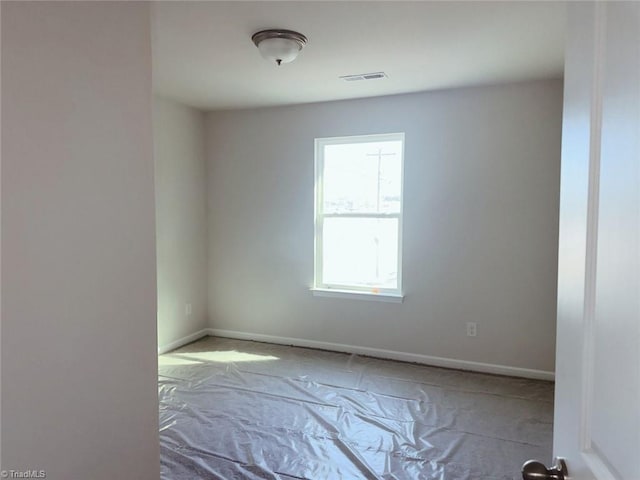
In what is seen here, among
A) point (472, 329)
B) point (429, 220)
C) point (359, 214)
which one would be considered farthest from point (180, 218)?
point (472, 329)

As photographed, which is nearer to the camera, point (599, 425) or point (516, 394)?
point (599, 425)

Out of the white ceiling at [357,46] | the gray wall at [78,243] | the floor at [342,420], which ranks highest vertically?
the white ceiling at [357,46]

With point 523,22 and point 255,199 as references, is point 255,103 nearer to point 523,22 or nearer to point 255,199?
point 255,199

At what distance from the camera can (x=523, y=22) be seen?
7.69 feet

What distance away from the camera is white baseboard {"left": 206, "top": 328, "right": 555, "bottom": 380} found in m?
3.63

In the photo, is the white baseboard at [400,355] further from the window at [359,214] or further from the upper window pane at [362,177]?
the upper window pane at [362,177]

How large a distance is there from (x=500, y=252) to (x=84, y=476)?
3.32 metres

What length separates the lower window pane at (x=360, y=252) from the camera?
410 cm

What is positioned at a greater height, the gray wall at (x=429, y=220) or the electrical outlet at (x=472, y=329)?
the gray wall at (x=429, y=220)

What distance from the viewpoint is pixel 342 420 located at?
9.50 feet

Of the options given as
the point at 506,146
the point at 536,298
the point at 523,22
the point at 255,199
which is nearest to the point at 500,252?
the point at 536,298

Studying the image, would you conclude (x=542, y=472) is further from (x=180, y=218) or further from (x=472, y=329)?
(x=180, y=218)

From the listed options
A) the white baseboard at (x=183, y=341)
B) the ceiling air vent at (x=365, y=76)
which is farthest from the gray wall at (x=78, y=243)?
the white baseboard at (x=183, y=341)

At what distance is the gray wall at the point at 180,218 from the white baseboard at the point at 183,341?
0.11 ft
